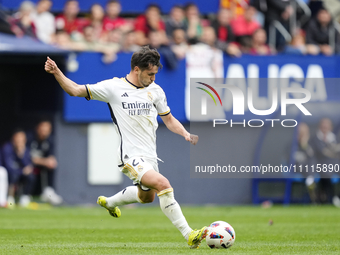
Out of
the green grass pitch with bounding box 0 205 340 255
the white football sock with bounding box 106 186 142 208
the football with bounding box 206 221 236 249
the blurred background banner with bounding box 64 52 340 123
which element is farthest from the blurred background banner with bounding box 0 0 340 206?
the football with bounding box 206 221 236 249

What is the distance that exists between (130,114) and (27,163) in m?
8.70

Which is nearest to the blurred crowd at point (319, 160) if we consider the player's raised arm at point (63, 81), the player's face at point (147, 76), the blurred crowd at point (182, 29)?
the blurred crowd at point (182, 29)

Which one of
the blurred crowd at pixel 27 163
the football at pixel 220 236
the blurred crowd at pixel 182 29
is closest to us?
the football at pixel 220 236

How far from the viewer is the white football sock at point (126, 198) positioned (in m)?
8.11

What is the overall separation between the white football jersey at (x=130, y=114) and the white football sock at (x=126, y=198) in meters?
0.71

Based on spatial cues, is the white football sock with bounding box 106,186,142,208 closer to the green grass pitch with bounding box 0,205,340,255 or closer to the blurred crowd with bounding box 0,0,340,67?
the green grass pitch with bounding box 0,205,340,255

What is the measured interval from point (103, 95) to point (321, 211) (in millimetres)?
7643

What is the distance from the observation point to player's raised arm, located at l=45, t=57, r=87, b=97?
22.5 ft

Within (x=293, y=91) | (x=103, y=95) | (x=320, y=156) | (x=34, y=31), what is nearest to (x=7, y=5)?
(x=34, y=31)

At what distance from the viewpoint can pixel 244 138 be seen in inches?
637

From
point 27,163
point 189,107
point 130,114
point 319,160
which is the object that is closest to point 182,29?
point 189,107

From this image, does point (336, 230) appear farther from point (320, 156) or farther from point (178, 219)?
point (320, 156)

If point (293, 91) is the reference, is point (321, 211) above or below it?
below

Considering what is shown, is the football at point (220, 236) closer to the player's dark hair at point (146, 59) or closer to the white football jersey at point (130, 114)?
the white football jersey at point (130, 114)
